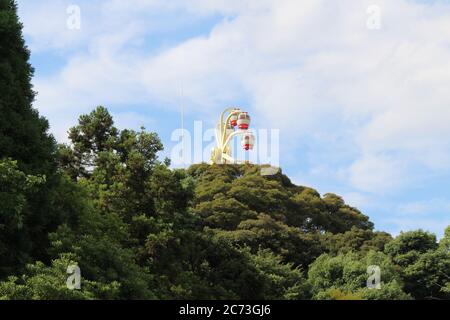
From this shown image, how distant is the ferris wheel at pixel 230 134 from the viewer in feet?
194

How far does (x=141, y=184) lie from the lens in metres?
27.5

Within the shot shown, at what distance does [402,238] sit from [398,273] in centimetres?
324

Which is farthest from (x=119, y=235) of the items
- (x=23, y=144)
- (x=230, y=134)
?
(x=230, y=134)

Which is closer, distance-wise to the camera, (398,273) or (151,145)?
(151,145)

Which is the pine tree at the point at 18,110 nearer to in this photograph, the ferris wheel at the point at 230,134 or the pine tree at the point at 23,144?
the pine tree at the point at 23,144

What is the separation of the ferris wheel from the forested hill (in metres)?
10.1

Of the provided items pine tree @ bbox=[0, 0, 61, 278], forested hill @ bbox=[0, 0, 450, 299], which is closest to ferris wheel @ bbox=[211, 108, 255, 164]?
forested hill @ bbox=[0, 0, 450, 299]

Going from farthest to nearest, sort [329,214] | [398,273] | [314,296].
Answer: [329,214] → [398,273] → [314,296]

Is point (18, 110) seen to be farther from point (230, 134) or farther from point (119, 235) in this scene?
point (230, 134)

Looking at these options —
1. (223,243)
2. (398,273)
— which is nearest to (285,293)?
(223,243)

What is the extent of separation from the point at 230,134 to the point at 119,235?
36.9m
